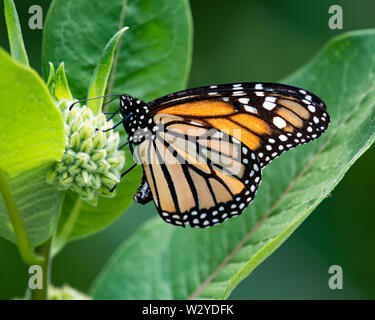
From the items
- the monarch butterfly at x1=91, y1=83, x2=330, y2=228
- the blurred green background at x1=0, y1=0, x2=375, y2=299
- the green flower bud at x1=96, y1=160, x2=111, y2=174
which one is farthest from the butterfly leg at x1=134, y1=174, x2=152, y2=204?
the blurred green background at x1=0, y1=0, x2=375, y2=299

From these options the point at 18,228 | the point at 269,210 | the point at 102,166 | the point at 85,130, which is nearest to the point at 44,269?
the point at 18,228

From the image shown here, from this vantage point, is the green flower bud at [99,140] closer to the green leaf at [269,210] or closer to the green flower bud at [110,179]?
the green flower bud at [110,179]

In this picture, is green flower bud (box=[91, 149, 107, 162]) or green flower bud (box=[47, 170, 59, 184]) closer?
green flower bud (box=[47, 170, 59, 184])

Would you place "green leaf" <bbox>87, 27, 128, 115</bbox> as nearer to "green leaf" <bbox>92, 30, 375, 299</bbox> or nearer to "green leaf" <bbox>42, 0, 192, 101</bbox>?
"green leaf" <bbox>42, 0, 192, 101</bbox>

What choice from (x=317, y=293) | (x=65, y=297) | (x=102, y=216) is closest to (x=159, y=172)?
(x=102, y=216)

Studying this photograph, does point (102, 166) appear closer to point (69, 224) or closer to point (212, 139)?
point (69, 224)

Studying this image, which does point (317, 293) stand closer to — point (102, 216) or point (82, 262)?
point (82, 262)

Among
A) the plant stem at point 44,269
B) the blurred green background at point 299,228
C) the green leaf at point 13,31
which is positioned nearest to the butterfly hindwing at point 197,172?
the plant stem at point 44,269
